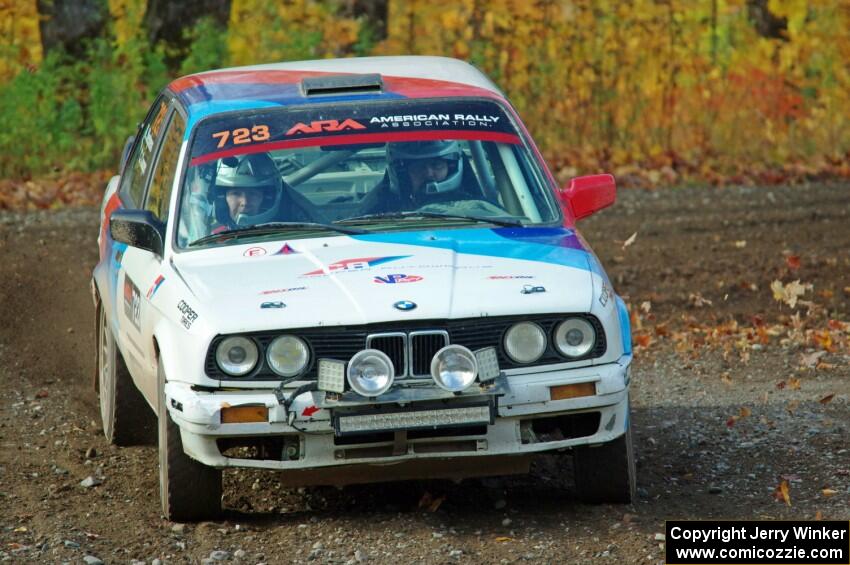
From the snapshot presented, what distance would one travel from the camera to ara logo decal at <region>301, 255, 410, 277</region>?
20.6 ft

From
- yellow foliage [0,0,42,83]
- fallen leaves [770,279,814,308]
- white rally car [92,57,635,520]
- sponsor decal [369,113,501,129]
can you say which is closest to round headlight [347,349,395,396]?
white rally car [92,57,635,520]

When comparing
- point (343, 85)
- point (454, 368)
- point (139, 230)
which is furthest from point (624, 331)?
point (139, 230)

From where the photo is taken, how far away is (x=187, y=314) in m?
6.18

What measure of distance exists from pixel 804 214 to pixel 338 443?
907 centimetres

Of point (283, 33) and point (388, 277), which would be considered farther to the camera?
point (283, 33)

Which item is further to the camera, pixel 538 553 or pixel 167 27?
pixel 167 27

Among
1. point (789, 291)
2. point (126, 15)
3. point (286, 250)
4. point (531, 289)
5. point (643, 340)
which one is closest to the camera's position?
point (531, 289)

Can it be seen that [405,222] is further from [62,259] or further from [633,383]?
[62,259]

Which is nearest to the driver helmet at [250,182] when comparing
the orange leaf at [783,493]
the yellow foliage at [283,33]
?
the orange leaf at [783,493]

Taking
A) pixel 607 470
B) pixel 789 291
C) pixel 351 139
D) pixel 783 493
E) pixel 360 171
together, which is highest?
pixel 351 139

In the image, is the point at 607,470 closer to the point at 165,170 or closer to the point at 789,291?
the point at 165,170

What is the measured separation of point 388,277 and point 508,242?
2.28ft

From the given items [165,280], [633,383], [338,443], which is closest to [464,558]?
[338,443]

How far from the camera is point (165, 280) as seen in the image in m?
6.60
